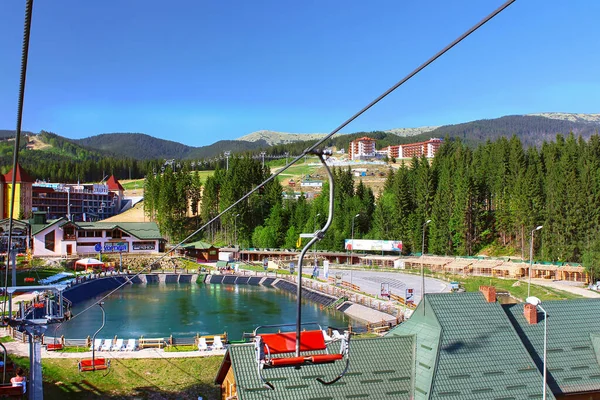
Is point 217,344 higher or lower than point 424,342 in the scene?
lower

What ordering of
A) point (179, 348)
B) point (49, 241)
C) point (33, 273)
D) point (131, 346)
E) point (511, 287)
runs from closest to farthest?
point (131, 346) → point (179, 348) → point (511, 287) → point (33, 273) → point (49, 241)

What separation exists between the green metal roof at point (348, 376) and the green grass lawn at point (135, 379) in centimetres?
528

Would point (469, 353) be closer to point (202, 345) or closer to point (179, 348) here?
point (202, 345)

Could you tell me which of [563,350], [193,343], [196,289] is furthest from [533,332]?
[196,289]

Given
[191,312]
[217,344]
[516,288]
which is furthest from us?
[516,288]

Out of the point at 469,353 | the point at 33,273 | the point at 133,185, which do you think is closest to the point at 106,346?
the point at 469,353

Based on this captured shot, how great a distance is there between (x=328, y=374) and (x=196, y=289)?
136 ft

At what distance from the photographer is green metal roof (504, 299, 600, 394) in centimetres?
1711

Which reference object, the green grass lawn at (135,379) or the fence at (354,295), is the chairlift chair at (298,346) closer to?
the green grass lawn at (135,379)

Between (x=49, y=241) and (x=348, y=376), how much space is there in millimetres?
58854

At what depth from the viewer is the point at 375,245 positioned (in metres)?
Answer: 70.0

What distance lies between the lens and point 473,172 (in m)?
77.3

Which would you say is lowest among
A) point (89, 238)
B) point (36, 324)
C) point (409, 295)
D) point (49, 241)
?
point (409, 295)

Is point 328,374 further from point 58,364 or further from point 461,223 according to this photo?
point 461,223
